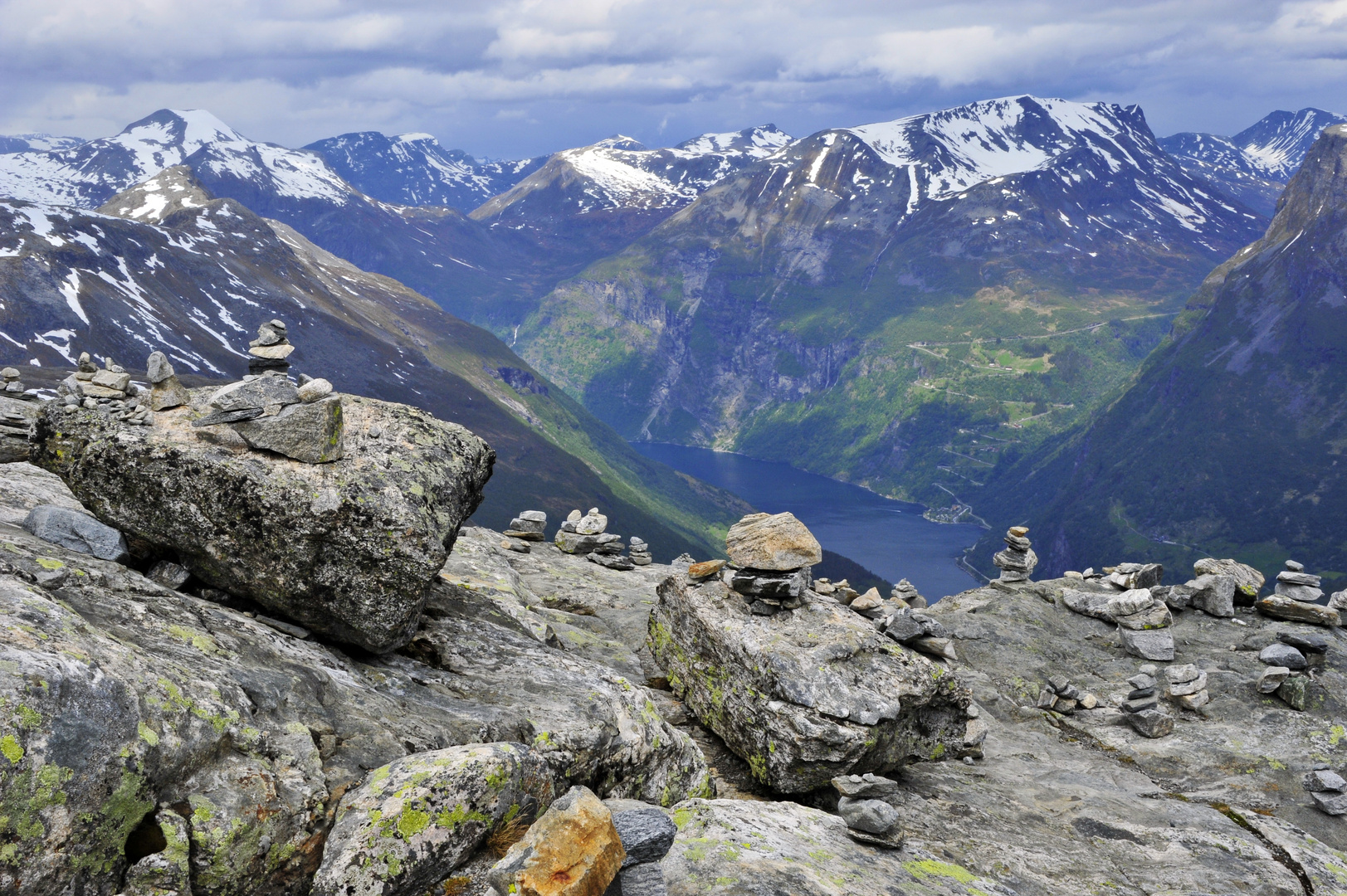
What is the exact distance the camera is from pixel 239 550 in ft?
50.4

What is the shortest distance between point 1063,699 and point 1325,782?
329 inches

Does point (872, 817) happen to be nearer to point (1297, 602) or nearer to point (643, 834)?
point (643, 834)

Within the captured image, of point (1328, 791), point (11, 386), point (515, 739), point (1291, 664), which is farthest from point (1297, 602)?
point (11, 386)

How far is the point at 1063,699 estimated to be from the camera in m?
28.3

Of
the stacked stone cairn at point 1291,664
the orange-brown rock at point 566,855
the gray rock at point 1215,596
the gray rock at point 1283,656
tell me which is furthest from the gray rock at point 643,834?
the gray rock at point 1215,596

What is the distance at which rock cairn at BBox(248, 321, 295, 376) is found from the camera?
21.0 meters

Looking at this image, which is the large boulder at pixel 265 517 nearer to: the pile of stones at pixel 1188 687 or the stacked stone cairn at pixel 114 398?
the stacked stone cairn at pixel 114 398

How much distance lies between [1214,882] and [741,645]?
10.4m

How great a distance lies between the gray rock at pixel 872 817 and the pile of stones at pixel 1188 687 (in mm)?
17422

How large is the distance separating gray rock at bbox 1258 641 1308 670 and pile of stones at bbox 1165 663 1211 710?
2504mm

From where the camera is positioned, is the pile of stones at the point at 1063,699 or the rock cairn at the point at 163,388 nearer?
the rock cairn at the point at 163,388

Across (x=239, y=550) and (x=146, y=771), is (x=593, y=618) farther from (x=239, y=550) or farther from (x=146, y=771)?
(x=146, y=771)

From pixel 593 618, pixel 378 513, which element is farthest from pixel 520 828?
pixel 593 618

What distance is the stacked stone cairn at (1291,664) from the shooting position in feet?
85.6
